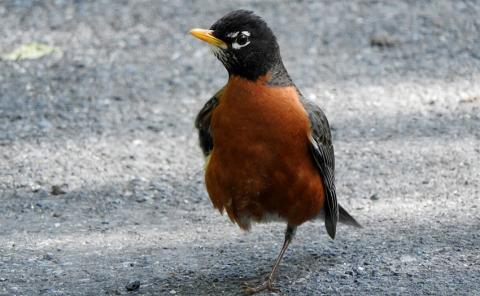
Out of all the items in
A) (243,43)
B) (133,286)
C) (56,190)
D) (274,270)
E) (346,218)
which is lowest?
(56,190)

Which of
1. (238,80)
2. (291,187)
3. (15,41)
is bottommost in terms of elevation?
(15,41)

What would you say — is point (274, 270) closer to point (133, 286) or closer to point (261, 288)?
point (261, 288)

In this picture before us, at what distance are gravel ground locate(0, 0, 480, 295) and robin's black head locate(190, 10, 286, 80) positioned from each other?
1242mm

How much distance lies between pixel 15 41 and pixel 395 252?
4.97m

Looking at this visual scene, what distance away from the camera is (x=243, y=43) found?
5375 mm

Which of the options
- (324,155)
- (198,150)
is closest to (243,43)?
(324,155)

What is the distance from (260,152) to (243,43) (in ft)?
1.99

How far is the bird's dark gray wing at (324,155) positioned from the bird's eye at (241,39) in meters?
0.48

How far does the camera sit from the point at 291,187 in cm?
541

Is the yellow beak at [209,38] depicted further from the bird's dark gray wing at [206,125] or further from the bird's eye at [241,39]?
the bird's dark gray wing at [206,125]

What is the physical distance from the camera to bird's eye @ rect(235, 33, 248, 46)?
5359mm

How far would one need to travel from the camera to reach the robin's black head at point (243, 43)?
17.6ft

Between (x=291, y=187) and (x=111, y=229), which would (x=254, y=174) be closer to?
(x=291, y=187)

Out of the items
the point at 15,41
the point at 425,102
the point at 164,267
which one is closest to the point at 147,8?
the point at 15,41
